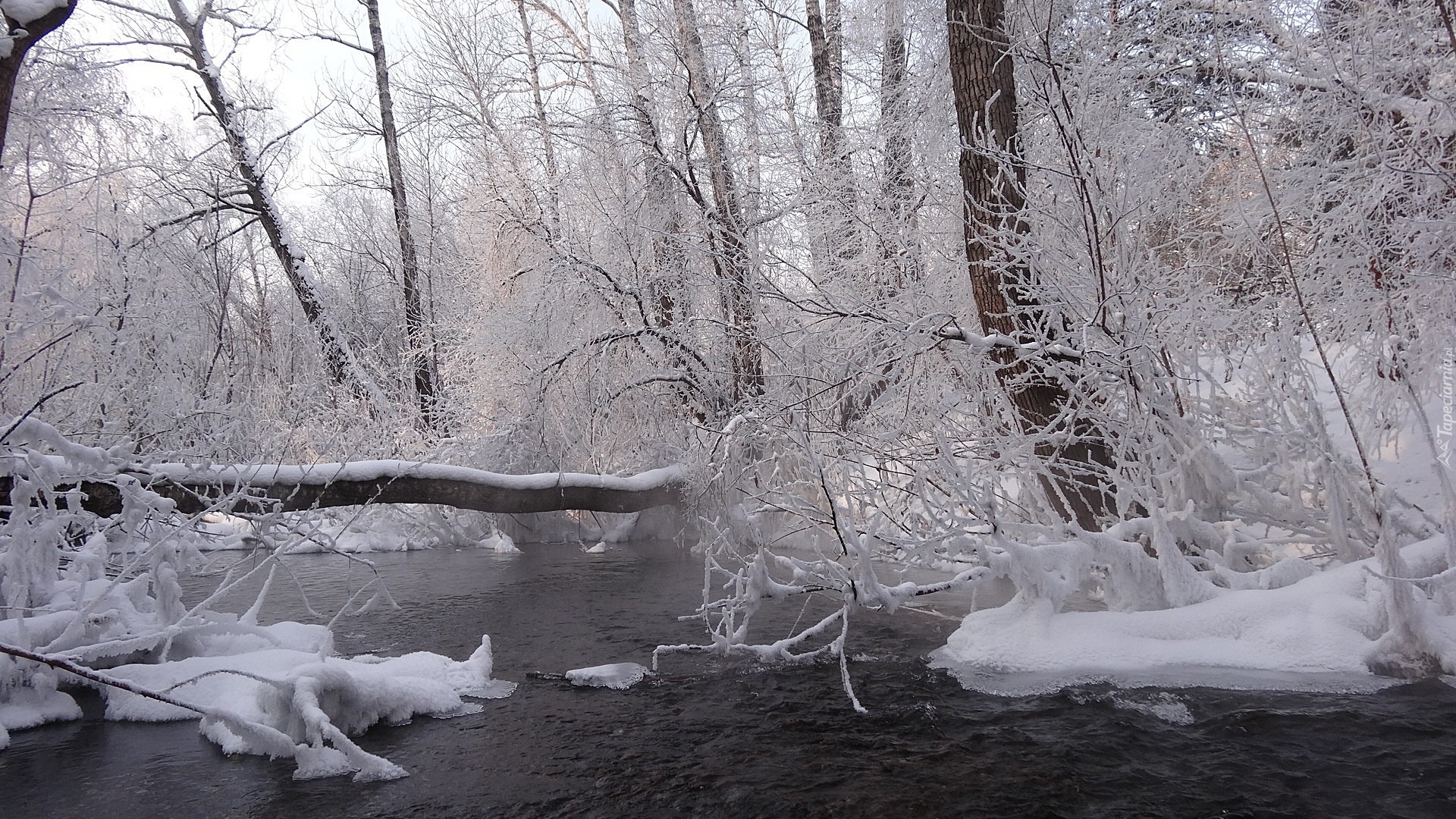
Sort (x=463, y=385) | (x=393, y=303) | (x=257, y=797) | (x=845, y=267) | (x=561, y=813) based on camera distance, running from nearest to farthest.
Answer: (x=561, y=813) < (x=257, y=797) < (x=845, y=267) < (x=463, y=385) < (x=393, y=303)

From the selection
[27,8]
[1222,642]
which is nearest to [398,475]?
[27,8]

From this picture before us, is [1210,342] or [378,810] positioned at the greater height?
[1210,342]

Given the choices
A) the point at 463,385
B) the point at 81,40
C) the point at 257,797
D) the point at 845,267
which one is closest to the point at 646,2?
the point at 845,267

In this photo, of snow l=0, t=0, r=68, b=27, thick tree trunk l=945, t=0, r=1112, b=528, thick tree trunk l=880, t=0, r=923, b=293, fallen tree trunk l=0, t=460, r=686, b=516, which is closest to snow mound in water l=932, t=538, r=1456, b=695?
thick tree trunk l=945, t=0, r=1112, b=528

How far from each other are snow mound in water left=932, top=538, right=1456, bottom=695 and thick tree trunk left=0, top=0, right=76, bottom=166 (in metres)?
7.07

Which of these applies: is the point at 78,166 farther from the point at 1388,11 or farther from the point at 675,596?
the point at 1388,11

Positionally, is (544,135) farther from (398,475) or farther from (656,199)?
(398,475)

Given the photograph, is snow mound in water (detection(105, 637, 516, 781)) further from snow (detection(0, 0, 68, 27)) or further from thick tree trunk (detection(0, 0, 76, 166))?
snow (detection(0, 0, 68, 27))

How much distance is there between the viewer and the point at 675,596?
28.8 feet

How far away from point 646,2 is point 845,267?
4755mm

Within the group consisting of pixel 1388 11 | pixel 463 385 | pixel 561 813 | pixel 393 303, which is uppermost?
pixel 393 303

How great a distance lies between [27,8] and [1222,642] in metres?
8.45

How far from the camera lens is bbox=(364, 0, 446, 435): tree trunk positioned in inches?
609

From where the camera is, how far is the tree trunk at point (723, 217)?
1109cm
